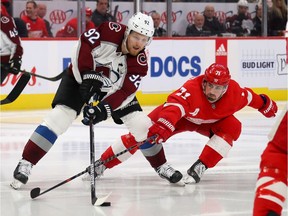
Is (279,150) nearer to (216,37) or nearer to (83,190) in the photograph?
(83,190)

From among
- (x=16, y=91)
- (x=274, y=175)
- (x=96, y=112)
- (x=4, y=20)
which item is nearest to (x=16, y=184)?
(x=96, y=112)

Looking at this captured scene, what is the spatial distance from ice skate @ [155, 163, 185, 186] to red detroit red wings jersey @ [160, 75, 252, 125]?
303 mm

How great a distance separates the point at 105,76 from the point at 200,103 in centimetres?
54

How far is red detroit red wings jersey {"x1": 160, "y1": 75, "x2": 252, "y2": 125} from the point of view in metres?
4.96

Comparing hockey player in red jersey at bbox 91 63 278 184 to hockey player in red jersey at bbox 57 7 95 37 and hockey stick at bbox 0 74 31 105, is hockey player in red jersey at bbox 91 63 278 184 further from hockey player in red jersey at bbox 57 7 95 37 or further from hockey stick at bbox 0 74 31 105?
hockey player in red jersey at bbox 57 7 95 37

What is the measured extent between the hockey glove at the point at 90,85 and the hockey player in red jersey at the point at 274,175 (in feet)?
7.44

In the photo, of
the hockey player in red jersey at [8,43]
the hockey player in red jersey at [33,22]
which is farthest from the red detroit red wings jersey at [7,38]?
the hockey player in red jersey at [33,22]

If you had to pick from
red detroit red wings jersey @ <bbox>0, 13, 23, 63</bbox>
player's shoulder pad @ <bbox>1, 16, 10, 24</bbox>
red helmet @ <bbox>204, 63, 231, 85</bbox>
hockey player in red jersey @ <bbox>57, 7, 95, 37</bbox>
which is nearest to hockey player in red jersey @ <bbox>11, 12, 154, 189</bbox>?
red helmet @ <bbox>204, 63, 231, 85</bbox>

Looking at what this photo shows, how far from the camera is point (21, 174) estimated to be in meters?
4.96

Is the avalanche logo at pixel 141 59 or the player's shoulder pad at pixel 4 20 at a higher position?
the avalanche logo at pixel 141 59

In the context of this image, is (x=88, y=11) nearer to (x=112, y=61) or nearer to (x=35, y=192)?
(x=112, y=61)

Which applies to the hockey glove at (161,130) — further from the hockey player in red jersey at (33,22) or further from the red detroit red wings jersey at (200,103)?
the hockey player in red jersey at (33,22)

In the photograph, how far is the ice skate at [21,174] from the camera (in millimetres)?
4953

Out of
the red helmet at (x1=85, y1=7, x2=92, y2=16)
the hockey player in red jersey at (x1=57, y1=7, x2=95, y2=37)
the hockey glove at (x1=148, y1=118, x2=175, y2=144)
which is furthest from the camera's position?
the red helmet at (x1=85, y1=7, x2=92, y2=16)
